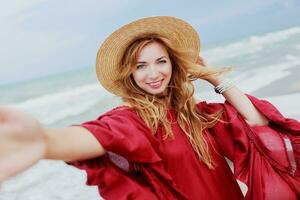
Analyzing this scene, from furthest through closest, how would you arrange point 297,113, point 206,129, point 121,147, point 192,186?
point 297,113 < point 206,129 < point 192,186 < point 121,147

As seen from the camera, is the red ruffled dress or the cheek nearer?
the red ruffled dress

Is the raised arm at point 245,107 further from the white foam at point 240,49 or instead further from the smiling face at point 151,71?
the white foam at point 240,49

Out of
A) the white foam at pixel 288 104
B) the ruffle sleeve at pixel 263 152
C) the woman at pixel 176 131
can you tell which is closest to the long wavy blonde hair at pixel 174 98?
the woman at pixel 176 131

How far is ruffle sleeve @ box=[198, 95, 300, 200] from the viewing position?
7.65ft

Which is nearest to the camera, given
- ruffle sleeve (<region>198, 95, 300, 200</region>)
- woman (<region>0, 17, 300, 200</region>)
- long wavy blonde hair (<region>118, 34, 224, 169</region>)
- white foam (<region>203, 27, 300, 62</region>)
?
woman (<region>0, 17, 300, 200</region>)

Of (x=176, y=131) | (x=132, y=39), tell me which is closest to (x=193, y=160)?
(x=176, y=131)

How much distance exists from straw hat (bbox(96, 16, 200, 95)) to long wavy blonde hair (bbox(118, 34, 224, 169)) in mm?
34

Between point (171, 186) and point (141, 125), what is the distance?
317 mm

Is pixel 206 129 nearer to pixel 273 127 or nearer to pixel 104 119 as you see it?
pixel 273 127

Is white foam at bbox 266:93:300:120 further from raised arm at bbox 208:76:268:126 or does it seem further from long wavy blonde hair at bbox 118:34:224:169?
long wavy blonde hair at bbox 118:34:224:169

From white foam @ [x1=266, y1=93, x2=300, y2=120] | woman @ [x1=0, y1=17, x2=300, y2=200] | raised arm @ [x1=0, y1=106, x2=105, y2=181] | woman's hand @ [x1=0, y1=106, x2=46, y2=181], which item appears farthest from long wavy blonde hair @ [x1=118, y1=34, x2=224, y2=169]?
white foam @ [x1=266, y1=93, x2=300, y2=120]

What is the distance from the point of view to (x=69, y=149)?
1614 mm

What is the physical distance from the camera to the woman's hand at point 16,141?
127cm

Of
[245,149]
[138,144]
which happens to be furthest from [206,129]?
[138,144]
